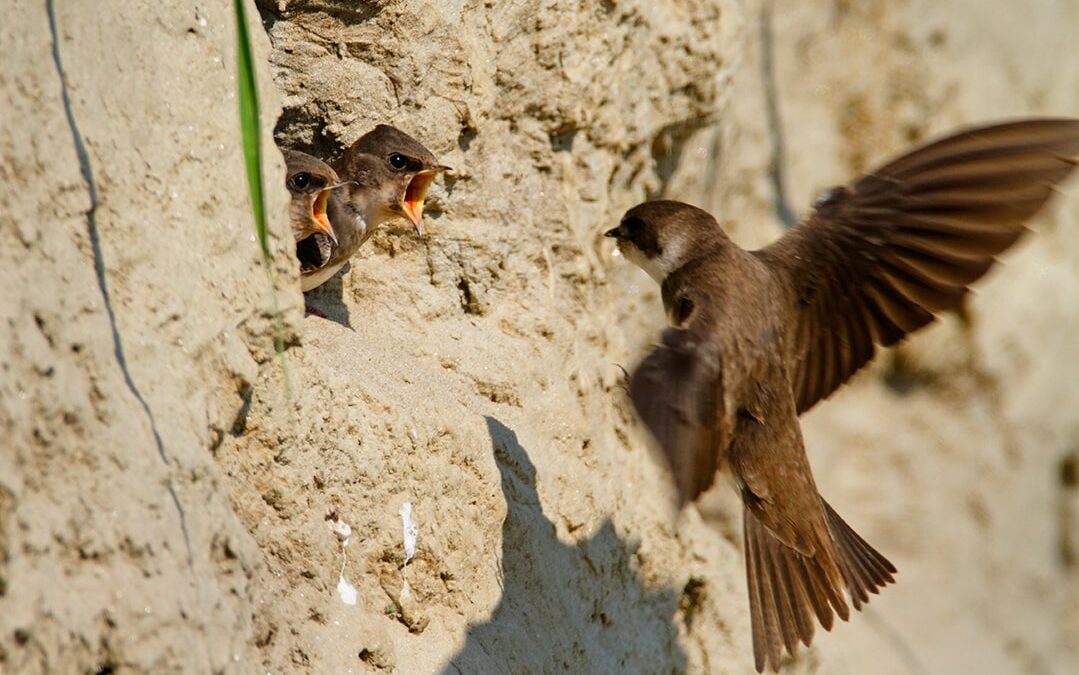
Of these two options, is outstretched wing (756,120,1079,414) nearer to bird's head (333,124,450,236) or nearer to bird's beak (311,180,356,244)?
bird's head (333,124,450,236)

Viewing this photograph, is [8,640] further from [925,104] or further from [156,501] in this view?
[925,104]

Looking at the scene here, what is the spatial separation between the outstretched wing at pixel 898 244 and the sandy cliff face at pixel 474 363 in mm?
645

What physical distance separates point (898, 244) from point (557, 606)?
136cm

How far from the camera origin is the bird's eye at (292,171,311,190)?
11.9ft

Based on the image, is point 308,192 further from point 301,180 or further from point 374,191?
point 374,191

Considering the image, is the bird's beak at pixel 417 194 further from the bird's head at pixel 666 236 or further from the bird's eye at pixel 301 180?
the bird's head at pixel 666 236

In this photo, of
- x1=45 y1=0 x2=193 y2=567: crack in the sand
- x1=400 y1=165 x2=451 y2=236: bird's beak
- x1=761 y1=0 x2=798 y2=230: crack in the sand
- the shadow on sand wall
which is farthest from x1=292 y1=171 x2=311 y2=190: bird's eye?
x1=761 y1=0 x2=798 y2=230: crack in the sand

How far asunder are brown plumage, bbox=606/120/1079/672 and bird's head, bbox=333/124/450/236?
0.64 m

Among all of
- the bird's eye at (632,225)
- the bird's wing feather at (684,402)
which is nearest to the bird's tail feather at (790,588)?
the bird's wing feather at (684,402)

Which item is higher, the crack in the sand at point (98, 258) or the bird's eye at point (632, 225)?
the crack in the sand at point (98, 258)

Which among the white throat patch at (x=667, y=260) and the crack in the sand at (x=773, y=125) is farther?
the crack in the sand at (x=773, y=125)

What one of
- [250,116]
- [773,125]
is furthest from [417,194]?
[773,125]

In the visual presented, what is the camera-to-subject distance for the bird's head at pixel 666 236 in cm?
397


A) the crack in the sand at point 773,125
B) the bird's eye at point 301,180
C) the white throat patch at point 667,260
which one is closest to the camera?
the bird's eye at point 301,180
